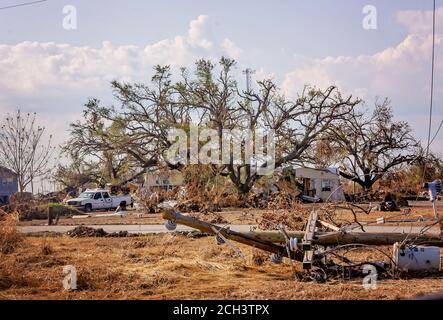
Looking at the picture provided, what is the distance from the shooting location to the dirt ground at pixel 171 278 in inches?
336

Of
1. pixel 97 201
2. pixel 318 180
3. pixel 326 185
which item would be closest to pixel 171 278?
pixel 97 201

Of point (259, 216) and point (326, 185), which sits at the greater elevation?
point (259, 216)

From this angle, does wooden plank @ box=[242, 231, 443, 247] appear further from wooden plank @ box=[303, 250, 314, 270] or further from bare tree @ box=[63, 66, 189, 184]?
bare tree @ box=[63, 66, 189, 184]

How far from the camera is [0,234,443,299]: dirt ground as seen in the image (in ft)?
28.0

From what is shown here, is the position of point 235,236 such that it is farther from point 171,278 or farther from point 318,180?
point 318,180

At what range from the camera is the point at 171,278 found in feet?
33.2

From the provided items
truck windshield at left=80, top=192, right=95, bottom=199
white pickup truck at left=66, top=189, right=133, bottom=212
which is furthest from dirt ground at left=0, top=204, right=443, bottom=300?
truck windshield at left=80, top=192, right=95, bottom=199

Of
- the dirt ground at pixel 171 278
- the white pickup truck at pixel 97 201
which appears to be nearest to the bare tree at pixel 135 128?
the white pickup truck at pixel 97 201

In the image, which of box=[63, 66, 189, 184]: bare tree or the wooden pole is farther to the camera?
box=[63, 66, 189, 184]: bare tree

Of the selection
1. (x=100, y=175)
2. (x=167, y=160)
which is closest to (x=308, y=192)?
(x=167, y=160)
